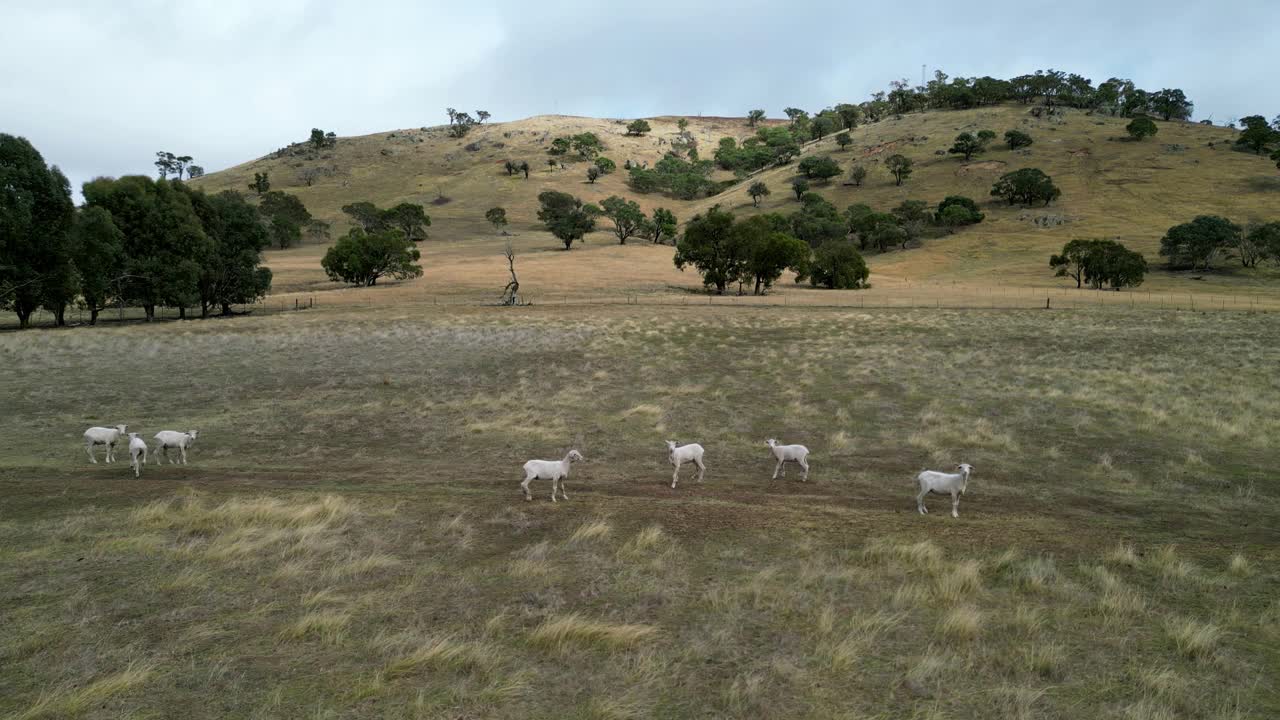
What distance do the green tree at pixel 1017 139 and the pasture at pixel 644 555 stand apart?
5983 inches

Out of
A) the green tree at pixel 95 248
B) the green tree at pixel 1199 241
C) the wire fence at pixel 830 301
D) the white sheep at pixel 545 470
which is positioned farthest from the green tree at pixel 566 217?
the white sheep at pixel 545 470

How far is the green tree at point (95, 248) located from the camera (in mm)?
48562

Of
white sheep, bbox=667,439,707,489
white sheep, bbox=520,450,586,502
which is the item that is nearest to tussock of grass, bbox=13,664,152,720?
white sheep, bbox=520,450,586,502

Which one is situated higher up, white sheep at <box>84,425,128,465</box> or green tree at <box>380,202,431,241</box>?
green tree at <box>380,202,431,241</box>

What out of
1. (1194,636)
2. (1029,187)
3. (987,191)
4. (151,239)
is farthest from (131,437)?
(987,191)

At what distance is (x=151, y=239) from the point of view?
53.9 m

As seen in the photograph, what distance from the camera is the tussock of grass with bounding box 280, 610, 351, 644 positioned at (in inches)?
338

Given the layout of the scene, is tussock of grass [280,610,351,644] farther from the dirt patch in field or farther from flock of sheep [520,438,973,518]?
the dirt patch in field

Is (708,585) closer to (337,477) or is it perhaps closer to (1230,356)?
(337,477)

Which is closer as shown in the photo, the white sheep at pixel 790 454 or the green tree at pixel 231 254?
the white sheep at pixel 790 454

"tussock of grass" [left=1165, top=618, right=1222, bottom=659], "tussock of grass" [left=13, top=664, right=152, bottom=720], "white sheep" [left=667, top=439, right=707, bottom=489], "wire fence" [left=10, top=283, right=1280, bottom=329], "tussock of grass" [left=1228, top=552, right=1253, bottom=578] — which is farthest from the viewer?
"wire fence" [left=10, top=283, right=1280, bottom=329]

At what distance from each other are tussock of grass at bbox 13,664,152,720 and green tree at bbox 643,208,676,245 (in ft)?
431

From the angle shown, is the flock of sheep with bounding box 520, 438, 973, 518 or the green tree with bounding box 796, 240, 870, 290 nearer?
the flock of sheep with bounding box 520, 438, 973, 518

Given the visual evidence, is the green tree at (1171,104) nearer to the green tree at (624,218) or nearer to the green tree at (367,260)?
the green tree at (624,218)
